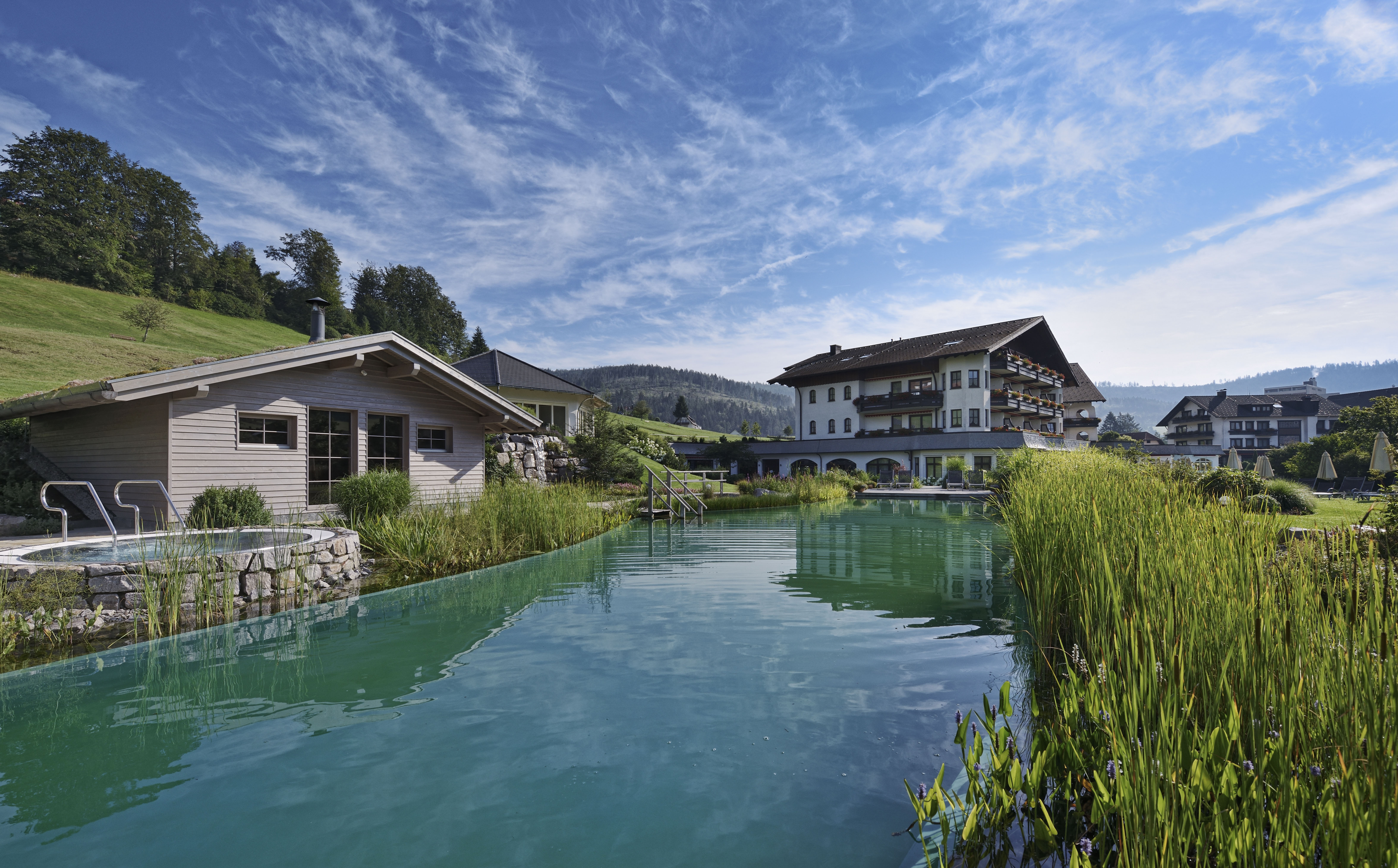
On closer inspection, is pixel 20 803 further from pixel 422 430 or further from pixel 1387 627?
pixel 422 430

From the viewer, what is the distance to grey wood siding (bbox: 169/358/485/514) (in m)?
10.6

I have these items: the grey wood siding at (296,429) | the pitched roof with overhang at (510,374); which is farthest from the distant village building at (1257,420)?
the grey wood siding at (296,429)

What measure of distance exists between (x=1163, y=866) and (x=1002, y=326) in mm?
42759

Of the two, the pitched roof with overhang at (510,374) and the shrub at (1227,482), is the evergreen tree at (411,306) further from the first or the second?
the shrub at (1227,482)

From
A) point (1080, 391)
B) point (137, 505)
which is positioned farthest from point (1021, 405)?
point (137, 505)

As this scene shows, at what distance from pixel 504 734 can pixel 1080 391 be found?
62.1 metres

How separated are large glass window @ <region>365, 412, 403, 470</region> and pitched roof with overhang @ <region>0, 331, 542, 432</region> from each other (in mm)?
1095

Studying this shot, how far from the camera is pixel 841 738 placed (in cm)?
378

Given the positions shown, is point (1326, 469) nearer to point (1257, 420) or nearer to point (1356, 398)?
point (1257, 420)

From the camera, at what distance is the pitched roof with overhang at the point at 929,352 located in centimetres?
3747

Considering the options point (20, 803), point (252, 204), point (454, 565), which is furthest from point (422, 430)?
point (252, 204)

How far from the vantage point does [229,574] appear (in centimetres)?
666

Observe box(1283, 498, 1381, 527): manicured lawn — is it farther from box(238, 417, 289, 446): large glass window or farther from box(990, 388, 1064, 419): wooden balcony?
box(990, 388, 1064, 419): wooden balcony

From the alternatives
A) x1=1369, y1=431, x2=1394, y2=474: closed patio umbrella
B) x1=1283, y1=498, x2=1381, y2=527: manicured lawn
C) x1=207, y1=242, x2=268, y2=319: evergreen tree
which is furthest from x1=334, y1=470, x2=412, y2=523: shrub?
x1=207, y1=242, x2=268, y2=319: evergreen tree
